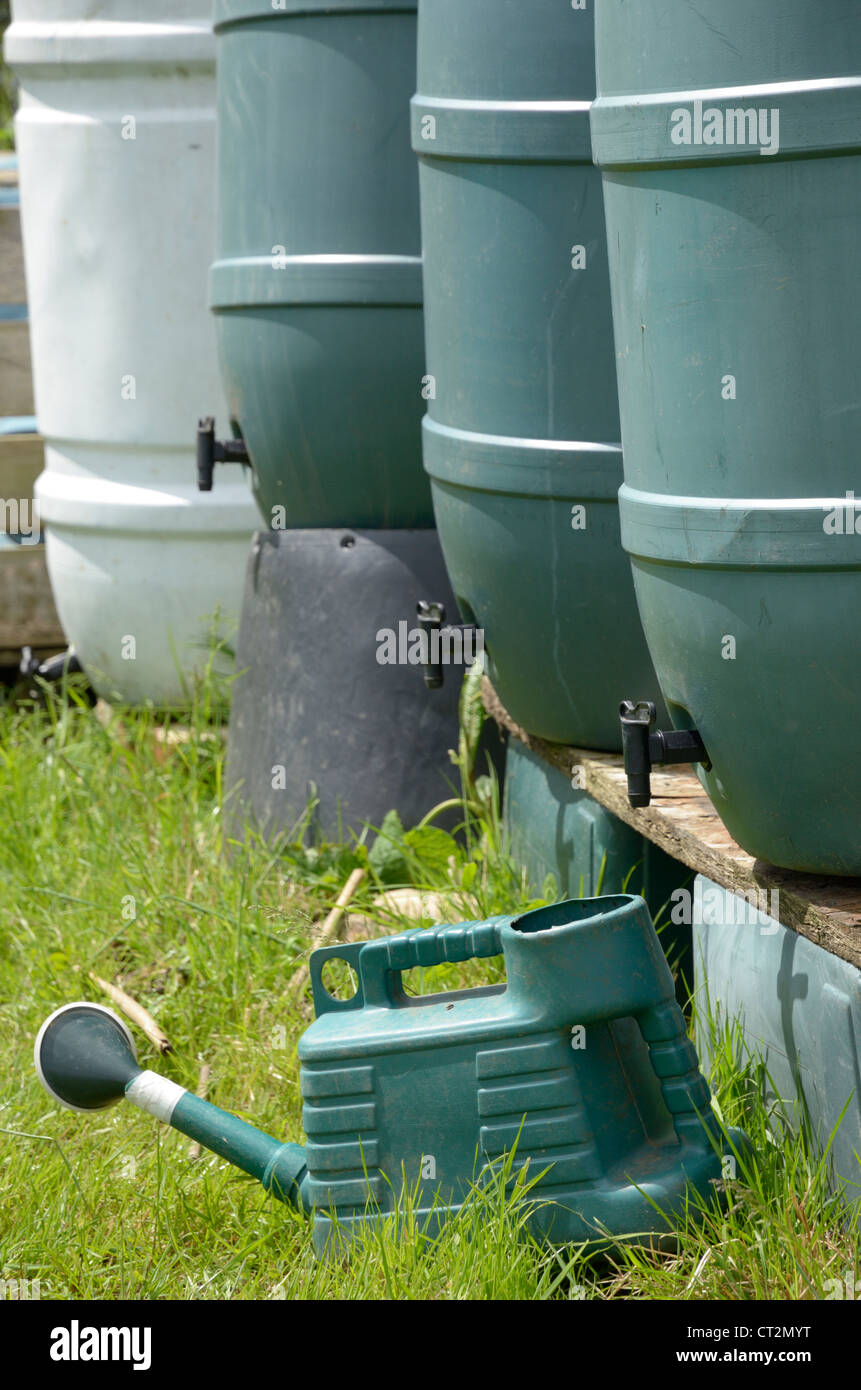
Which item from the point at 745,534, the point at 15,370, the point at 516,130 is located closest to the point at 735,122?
the point at 745,534

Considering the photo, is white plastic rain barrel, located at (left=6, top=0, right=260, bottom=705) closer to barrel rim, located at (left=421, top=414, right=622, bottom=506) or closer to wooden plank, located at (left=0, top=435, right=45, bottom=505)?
wooden plank, located at (left=0, top=435, right=45, bottom=505)

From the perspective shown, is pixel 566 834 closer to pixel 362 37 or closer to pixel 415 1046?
pixel 415 1046

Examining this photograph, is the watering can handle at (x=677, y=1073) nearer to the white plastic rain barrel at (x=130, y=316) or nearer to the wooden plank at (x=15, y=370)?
the white plastic rain barrel at (x=130, y=316)

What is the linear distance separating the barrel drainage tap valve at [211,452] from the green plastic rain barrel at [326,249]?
12 centimetres

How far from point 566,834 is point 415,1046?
733mm

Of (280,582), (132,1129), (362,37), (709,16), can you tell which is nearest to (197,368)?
(280,582)

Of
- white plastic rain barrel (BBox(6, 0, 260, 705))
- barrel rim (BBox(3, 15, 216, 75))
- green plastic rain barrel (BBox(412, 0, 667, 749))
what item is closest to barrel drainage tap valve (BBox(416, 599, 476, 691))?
green plastic rain barrel (BBox(412, 0, 667, 749))

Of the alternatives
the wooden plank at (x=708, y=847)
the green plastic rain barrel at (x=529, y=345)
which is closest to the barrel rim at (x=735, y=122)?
the green plastic rain barrel at (x=529, y=345)

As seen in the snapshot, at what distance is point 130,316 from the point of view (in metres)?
3.51

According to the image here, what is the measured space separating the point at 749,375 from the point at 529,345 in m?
0.61

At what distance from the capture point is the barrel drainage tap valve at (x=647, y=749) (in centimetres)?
173

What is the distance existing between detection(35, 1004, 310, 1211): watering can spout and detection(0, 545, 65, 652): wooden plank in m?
2.31

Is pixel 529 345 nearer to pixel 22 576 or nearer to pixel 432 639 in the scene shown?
pixel 432 639

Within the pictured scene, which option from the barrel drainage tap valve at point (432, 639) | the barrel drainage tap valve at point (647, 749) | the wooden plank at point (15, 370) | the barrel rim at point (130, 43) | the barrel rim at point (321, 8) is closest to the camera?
the barrel drainage tap valve at point (647, 749)
